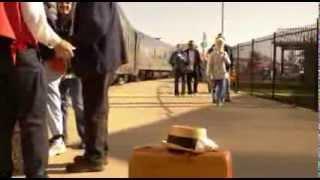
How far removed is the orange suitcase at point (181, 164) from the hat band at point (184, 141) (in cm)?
5

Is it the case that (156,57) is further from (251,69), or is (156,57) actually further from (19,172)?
(19,172)

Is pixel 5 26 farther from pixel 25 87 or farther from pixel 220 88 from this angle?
pixel 220 88

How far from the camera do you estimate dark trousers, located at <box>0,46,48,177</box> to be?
16.3 feet

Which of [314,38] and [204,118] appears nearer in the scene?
[204,118]

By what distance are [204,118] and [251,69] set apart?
15150 millimetres

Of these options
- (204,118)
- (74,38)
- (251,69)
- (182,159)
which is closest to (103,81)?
(74,38)

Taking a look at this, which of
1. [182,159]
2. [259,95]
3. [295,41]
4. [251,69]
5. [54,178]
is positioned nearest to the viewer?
[182,159]

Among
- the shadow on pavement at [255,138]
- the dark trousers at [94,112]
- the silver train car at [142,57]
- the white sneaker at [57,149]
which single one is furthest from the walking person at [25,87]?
the silver train car at [142,57]

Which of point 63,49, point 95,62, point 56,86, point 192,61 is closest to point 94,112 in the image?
point 95,62

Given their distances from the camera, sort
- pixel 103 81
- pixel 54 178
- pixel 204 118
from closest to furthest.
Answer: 1. pixel 54 178
2. pixel 103 81
3. pixel 204 118

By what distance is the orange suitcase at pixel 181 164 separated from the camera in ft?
15.1

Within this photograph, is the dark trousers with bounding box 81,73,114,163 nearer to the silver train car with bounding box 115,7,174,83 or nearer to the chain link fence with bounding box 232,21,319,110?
the chain link fence with bounding box 232,21,319,110

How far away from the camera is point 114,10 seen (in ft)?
21.9

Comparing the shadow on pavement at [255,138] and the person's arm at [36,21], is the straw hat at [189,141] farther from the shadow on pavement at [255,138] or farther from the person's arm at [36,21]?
the shadow on pavement at [255,138]
